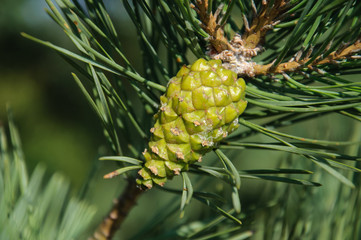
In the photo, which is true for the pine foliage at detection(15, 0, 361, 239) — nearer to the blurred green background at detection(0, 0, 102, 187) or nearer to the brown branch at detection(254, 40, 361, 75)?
the brown branch at detection(254, 40, 361, 75)

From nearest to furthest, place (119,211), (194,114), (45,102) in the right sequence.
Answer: (194,114) → (119,211) → (45,102)

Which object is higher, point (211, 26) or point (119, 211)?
point (211, 26)

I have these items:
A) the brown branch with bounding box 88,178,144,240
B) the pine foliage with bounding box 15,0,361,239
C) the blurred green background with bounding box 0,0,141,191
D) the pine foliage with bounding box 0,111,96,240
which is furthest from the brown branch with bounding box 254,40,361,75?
the blurred green background with bounding box 0,0,141,191

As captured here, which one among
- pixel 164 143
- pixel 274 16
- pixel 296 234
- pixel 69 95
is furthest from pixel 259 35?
pixel 69 95

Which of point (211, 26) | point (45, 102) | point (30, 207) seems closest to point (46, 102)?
point (45, 102)

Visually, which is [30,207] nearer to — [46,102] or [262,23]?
[262,23]

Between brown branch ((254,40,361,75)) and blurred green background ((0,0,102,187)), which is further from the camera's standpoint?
blurred green background ((0,0,102,187))

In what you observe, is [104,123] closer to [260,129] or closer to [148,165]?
[148,165]
